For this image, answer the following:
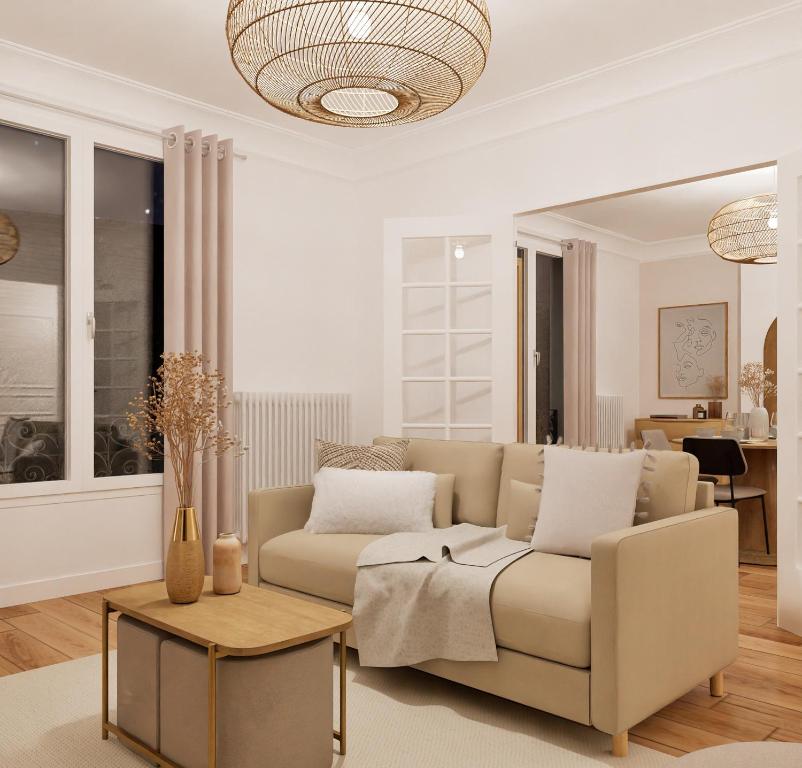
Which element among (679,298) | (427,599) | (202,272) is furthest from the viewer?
(679,298)

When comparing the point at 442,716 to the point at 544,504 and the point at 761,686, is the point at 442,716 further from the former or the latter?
the point at 761,686

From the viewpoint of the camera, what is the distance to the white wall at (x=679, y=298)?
24.1 feet

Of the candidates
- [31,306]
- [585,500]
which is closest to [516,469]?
[585,500]

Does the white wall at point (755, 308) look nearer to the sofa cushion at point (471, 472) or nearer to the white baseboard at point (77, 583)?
the sofa cushion at point (471, 472)

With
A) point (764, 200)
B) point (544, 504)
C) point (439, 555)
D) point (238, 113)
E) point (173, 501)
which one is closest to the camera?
point (439, 555)

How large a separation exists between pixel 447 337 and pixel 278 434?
1226 millimetres

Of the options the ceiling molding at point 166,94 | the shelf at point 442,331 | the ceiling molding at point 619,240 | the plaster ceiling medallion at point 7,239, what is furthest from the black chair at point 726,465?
the plaster ceiling medallion at point 7,239

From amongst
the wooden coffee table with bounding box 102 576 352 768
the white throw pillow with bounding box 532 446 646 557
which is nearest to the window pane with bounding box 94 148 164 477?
the wooden coffee table with bounding box 102 576 352 768

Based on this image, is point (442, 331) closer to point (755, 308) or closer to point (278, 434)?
point (278, 434)

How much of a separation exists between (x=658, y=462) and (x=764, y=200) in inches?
122

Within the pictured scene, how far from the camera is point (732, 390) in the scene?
729cm

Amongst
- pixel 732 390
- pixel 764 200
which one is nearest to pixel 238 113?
pixel 764 200

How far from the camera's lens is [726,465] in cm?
470

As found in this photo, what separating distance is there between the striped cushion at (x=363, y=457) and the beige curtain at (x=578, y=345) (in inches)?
141
